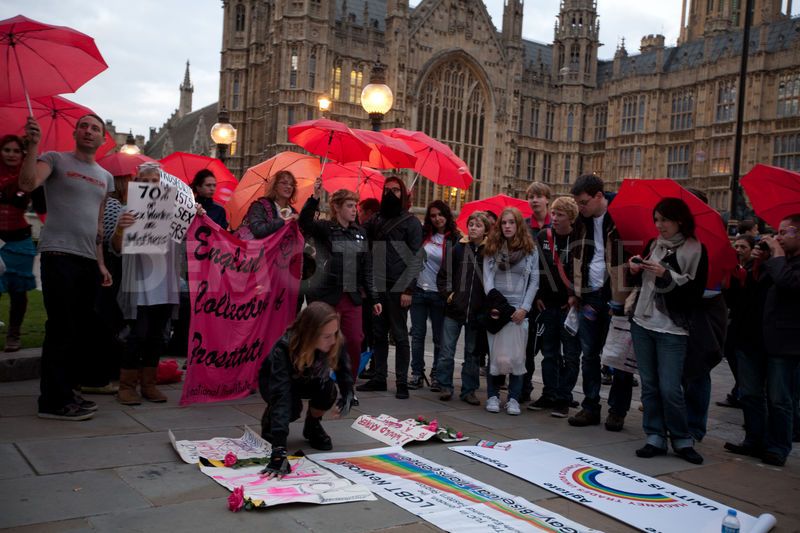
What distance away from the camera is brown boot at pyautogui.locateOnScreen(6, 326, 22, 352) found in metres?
7.16

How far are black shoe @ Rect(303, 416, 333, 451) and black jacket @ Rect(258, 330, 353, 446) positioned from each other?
32cm

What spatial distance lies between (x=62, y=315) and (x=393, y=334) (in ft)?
10.9

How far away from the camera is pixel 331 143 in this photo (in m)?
8.30

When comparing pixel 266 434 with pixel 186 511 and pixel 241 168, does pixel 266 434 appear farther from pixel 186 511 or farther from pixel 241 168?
pixel 241 168

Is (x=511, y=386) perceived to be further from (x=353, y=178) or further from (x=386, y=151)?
(x=353, y=178)

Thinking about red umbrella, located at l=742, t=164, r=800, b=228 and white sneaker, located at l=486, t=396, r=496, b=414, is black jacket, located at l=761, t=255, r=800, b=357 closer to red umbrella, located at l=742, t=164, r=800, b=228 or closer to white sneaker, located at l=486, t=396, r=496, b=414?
red umbrella, located at l=742, t=164, r=800, b=228

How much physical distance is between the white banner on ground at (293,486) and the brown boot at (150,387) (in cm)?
212

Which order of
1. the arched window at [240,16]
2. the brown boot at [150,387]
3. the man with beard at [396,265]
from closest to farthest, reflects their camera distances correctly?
1. the brown boot at [150,387]
2. the man with beard at [396,265]
3. the arched window at [240,16]

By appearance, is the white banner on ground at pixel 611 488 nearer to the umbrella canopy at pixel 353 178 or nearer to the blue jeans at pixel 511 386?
the blue jeans at pixel 511 386

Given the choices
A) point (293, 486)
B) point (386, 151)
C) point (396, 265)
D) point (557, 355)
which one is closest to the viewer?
point (293, 486)

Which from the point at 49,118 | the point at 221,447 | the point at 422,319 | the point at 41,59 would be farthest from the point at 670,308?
the point at 49,118

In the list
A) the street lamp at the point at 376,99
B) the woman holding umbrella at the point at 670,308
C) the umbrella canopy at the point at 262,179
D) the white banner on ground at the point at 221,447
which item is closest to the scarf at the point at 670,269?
the woman holding umbrella at the point at 670,308

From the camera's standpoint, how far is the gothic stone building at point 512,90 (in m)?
40.6

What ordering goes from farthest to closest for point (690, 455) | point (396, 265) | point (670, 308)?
point (396, 265) → point (670, 308) → point (690, 455)
